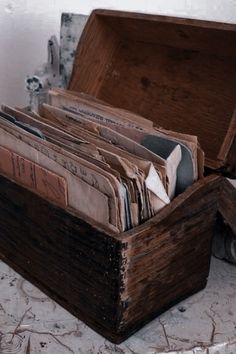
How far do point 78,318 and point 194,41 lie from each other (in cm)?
49

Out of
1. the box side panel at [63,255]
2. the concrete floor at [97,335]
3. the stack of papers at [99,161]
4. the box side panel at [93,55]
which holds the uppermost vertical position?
the box side panel at [93,55]

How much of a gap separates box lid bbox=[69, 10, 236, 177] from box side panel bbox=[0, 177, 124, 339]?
0.24 meters

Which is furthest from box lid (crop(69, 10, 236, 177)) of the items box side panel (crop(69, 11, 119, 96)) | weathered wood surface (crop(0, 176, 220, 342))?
weathered wood surface (crop(0, 176, 220, 342))

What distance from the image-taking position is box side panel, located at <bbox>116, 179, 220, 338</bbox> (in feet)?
2.44

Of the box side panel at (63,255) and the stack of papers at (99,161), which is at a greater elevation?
the stack of papers at (99,161)

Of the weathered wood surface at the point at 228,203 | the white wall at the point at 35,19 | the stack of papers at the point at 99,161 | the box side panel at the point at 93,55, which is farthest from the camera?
the white wall at the point at 35,19

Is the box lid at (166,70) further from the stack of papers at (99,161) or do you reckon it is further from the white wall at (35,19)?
the white wall at (35,19)

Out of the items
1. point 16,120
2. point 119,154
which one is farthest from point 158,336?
point 16,120

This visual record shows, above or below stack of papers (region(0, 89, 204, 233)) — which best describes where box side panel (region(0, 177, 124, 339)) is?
below

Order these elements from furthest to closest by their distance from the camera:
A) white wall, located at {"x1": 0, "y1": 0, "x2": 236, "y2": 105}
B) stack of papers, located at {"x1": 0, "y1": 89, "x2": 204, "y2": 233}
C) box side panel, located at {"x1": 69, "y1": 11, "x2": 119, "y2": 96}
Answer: white wall, located at {"x1": 0, "y1": 0, "x2": 236, "y2": 105} → box side panel, located at {"x1": 69, "y1": 11, "x2": 119, "y2": 96} → stack of papers, located at {"x1": 0, "y1": 89, "x2": 204, "y2": 233}

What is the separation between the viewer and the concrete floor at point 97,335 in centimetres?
77

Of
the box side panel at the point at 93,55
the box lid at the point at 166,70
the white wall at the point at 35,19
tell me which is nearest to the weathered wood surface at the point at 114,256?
the box lid at the point at 166,70

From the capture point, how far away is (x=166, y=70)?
1044 mm

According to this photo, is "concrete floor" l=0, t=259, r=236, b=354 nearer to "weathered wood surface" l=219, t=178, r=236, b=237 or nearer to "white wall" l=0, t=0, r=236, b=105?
"weathered wood surface" l=219, t=178, r=236, b=237
